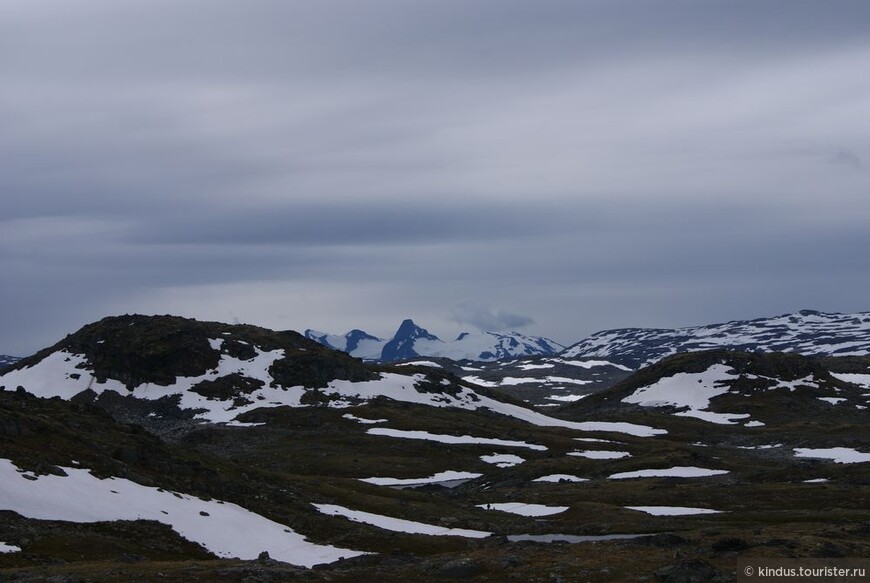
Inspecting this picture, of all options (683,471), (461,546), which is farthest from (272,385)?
(461,546)

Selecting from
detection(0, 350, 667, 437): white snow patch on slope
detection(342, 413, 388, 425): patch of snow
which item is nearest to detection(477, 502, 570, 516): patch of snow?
detection(342, 413, 388, 425): patch of snow

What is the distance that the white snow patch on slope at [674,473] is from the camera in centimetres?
11381

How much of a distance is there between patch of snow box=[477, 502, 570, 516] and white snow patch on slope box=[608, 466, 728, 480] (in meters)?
24.3

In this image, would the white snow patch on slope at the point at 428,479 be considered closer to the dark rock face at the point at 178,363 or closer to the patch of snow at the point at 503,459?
the patch of snow at the point at 503,459

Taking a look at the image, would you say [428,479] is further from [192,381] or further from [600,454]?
[192,381]

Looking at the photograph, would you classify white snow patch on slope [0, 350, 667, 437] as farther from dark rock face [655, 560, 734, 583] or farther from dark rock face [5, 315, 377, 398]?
dark rock face [655, 560, 734, 583]

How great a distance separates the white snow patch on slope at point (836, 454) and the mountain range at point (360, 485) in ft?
2.98

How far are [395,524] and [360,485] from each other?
24895mm

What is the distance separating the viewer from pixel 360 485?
328 ft

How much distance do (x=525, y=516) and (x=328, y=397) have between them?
329ft

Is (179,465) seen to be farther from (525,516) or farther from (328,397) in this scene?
(328,397)

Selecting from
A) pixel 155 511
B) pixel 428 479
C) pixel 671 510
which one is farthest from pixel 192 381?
pixel 155 511

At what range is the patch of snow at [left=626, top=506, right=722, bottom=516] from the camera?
87656mm

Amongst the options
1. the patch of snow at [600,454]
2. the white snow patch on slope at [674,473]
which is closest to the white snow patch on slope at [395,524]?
the white snow patch on slope at [674,473]
